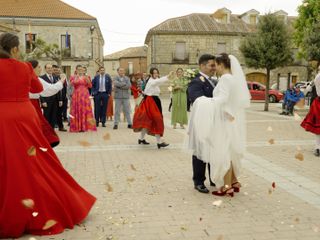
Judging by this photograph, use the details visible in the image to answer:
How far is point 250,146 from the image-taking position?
9406mm

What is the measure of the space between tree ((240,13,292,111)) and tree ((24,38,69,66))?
23.2 m

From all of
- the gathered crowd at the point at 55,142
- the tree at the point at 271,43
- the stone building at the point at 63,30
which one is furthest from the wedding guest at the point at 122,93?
the stone building at the point at 63,30

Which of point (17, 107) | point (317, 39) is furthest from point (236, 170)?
point (317, 39)

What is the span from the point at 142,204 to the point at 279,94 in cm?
2838

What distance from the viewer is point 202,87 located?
18.2ft

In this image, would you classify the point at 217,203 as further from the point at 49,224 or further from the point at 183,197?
the point at 49,224

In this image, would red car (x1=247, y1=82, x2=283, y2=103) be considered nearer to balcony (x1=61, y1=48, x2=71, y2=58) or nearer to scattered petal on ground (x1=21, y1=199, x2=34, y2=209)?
balcony (x1=61, y1=48, x2=71, y2=58)

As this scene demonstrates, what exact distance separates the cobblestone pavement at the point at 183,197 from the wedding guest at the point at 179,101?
3.74 m

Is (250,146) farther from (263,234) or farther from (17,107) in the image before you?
(17,107)

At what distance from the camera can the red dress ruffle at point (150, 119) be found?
898 cm

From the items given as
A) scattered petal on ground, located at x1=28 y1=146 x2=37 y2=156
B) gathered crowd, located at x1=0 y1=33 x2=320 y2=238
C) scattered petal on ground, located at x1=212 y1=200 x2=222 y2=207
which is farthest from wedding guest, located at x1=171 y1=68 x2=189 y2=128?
scattered petal on ground, located at x1=28 y1=146 x2=37 y2=156

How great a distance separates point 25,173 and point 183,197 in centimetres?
223

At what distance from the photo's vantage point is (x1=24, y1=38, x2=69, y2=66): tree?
1569 inches

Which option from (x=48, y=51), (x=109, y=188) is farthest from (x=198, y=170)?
(x=48, y=51)
